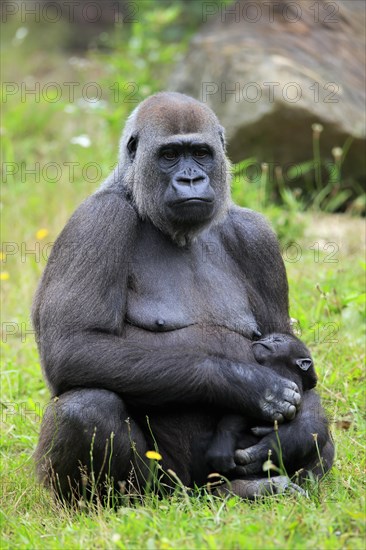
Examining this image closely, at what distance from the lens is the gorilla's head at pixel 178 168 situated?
185 inches

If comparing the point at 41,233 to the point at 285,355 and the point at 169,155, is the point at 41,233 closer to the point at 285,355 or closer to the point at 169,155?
the point at 169,155

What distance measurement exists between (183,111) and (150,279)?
0.90m

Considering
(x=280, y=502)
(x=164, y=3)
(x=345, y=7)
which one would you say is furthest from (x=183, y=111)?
(x=164, y=3)

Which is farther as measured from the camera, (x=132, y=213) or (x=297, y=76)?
(x=297, y=76)

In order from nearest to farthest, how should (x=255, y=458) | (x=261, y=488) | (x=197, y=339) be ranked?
(x=261, y=488), (x=255, y=458), (x=197, y=339)

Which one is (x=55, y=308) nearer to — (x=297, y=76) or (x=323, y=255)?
(x=323, y=255)

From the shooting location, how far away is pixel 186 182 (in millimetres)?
4719

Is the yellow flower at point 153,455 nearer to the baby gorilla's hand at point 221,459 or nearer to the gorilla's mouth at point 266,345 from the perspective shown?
the baby gorilla's hand at point 221,459

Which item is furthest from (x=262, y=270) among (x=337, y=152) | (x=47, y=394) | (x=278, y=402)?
(x=337, y=152)

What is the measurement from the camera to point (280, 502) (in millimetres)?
4203

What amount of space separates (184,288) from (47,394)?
178 centimetres

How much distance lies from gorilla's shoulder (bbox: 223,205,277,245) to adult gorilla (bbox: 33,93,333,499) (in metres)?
0.01

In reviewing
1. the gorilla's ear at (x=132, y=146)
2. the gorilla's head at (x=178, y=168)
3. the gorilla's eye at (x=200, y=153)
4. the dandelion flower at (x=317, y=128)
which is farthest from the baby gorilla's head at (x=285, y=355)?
the dandelion flower at (x=317, y=128)

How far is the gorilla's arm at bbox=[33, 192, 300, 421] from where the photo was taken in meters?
4.43
